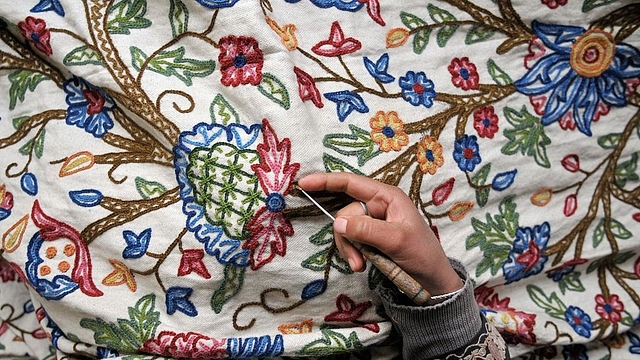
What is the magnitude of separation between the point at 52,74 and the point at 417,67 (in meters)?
0.49

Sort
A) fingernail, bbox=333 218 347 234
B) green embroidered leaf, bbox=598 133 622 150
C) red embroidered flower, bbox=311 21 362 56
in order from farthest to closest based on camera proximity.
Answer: green embroidered leaf, bbox=598 133 622 150, red embroidered flower, bbox=311 21 362 56, fingernail, bbox=333 218 347 234

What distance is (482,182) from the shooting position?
804mm

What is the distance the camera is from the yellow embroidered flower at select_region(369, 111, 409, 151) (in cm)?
74

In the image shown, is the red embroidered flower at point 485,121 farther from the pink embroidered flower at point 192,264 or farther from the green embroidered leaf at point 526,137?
the pink embroidered flower at point 192,264

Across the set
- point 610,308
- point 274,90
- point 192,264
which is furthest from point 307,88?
point 610,308

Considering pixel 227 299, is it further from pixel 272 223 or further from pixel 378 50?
pixel 378 50

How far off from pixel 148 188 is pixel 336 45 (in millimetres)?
312

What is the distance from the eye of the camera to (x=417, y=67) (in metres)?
0.79

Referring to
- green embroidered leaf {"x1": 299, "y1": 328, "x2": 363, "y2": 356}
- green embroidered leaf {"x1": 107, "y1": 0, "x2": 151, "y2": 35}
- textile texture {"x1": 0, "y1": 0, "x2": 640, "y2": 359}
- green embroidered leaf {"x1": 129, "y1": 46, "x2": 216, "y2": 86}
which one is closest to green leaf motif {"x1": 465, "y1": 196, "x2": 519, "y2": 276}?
textile texture {"x1": 0, "y1": 0, "x2": 640, "y2": 359}

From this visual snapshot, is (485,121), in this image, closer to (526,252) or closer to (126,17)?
(526,252)

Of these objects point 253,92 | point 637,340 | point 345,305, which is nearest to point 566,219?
point 637,340

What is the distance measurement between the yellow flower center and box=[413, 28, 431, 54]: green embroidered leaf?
23 cm

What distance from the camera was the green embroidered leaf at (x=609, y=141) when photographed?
87 centimetres

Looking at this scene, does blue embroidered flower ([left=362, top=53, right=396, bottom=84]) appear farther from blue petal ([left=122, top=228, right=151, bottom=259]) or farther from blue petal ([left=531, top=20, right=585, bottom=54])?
blue petal ([left=122, top=228, right=151, bottom=259])
